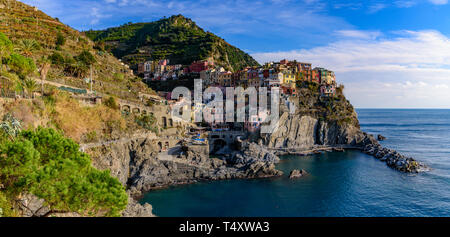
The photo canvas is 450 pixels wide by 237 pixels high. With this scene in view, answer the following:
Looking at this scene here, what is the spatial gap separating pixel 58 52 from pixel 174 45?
219 feet

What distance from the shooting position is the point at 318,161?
45.8 metres

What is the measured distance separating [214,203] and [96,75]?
1372 inches

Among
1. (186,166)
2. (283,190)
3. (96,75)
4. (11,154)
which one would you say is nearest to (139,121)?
(186,166)

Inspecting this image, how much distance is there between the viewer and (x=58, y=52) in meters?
44.6

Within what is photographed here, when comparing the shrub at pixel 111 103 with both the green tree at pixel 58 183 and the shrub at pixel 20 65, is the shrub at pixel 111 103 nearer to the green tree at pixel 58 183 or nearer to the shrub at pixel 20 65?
the shrub at pixel 20 65

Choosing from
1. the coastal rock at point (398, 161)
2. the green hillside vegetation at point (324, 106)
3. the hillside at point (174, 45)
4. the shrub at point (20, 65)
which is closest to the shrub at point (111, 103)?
the shrub at point (20, 65)

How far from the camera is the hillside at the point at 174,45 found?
95125 millimetres

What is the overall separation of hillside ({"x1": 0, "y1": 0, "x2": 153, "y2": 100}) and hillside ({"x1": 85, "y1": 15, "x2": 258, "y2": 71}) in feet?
111

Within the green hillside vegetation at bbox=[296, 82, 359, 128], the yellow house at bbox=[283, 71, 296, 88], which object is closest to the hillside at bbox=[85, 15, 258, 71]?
the yellow house at bbox=[283, 71, 296, 88]

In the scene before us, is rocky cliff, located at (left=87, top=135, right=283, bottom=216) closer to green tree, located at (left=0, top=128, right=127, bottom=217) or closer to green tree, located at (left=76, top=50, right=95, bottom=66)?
green tree, located at (left=0, top=128, right=127, bottom=217)

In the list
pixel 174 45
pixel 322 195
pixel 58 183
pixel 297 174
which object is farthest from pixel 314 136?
pixel 174 45

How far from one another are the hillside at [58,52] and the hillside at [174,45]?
33830 mm

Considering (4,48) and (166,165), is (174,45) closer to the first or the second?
(166,165)
